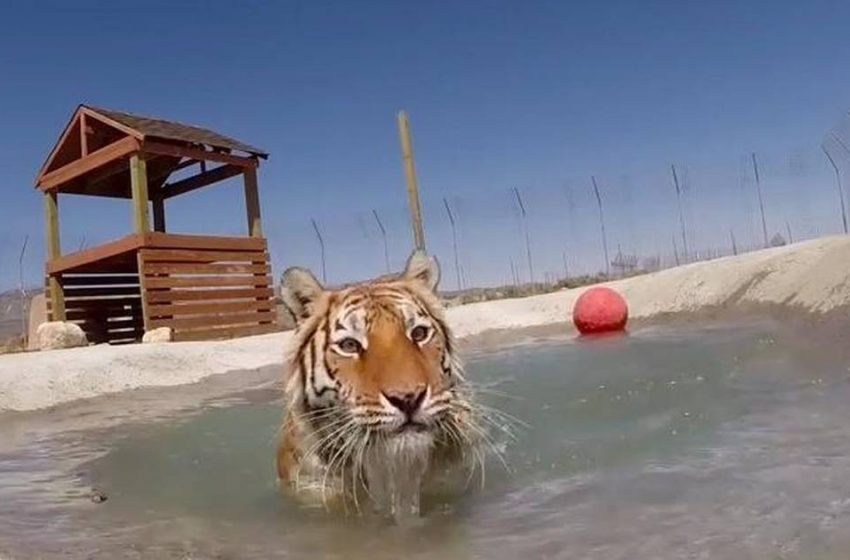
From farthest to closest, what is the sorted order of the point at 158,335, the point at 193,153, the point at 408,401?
the point at 193,153 → the point at 158,335 → the point at 408,401

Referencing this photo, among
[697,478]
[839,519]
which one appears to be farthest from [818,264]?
[839,519]

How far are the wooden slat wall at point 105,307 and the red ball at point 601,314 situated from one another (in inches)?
350

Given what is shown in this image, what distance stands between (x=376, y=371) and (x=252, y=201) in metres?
13.4

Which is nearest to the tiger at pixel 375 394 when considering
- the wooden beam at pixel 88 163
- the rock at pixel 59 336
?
the wooden beam at pixel 88 163

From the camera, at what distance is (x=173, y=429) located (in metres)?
7.17

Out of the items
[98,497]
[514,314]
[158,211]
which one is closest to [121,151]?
[158,211]

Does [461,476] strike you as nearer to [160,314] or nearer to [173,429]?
[173,429]

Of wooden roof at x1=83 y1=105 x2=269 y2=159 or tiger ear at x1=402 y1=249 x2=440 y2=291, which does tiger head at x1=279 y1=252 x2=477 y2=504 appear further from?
wooden roof at x1=83 y1=105 x2=269 y2=159

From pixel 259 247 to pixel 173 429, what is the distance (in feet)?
29.3

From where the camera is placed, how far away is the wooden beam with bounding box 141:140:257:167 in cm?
1434

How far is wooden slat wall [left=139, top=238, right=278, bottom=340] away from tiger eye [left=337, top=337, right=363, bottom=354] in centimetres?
1127

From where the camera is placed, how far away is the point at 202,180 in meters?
16.5

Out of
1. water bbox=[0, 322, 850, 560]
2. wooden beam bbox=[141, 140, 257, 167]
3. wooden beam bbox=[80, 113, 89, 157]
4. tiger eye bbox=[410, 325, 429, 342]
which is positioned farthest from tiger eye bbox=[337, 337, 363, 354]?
→ wooden beam bbox=[80, 113, 89, 157]

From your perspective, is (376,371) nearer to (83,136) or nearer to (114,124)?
(114,124)
